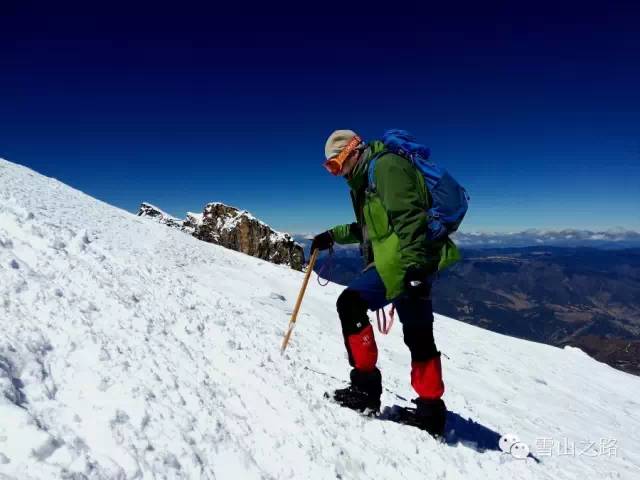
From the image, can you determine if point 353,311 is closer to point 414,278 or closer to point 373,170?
point 414,278

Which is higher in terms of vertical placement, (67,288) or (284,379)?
(67,288)

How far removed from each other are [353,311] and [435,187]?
1.87m

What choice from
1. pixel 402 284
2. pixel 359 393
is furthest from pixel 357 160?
pixel 359 393

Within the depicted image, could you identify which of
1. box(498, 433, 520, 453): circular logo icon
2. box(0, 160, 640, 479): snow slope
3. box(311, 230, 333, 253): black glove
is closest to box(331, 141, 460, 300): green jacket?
box(311, 230, 333, 253): black glove

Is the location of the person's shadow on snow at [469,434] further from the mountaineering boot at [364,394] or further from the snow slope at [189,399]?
the mountaineering boot at [364,394]

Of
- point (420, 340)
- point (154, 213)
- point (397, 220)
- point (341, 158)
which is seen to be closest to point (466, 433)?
point (420, 340)

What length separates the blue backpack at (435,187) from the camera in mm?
4695

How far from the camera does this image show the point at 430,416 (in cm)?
538

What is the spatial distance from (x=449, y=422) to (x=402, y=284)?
3.14 meters

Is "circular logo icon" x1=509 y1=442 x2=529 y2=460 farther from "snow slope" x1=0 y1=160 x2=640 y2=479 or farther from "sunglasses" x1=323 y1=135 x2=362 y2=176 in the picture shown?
"sunglasses" x1=323 y1=135 x2=362 y2=176

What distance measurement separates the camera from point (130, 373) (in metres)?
4.17

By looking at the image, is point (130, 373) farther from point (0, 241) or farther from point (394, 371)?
point (394, 371)

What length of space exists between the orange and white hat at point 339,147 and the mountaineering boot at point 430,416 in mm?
3208

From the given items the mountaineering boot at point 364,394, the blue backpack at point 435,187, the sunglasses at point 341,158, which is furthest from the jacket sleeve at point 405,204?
the mountaineering boot at point 364,394
